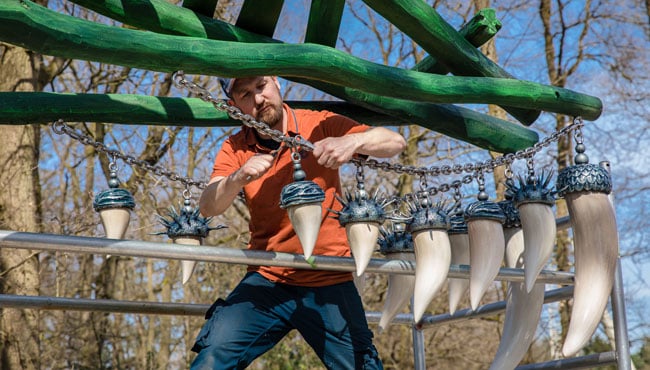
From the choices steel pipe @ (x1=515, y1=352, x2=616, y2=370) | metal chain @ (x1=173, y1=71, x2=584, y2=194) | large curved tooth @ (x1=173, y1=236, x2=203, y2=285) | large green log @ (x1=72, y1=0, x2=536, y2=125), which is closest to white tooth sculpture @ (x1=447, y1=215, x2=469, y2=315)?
metal chain @ (x1=173, y1=71, x2=584, y2=194)

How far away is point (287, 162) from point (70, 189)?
27.6ft

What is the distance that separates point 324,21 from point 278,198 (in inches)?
21.7

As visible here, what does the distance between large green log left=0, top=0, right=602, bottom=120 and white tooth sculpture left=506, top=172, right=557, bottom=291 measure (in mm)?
269

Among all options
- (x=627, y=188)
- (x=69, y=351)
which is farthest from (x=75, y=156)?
(x=627, y=188)

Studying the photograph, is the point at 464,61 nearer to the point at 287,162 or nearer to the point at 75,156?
the point at 287,162

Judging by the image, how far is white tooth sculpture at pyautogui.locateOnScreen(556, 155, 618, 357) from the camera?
2320 millimetres

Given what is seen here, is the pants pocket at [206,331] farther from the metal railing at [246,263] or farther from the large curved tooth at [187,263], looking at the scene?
the metal railing at [246,263]

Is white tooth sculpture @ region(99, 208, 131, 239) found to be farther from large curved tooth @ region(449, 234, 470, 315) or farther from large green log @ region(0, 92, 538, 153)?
large curved tooth @ region(449, 234, 470, 315)

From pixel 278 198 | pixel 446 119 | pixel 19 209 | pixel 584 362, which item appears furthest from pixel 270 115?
pixel 19 209

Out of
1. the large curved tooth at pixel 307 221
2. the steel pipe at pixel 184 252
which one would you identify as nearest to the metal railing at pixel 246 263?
the steel pipe at pixel 184 252

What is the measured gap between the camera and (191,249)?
6.87ft

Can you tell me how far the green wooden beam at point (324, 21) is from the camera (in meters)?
2.39

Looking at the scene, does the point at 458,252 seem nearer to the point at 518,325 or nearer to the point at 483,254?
the point at 483,254

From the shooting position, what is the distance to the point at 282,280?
252 centimetres
